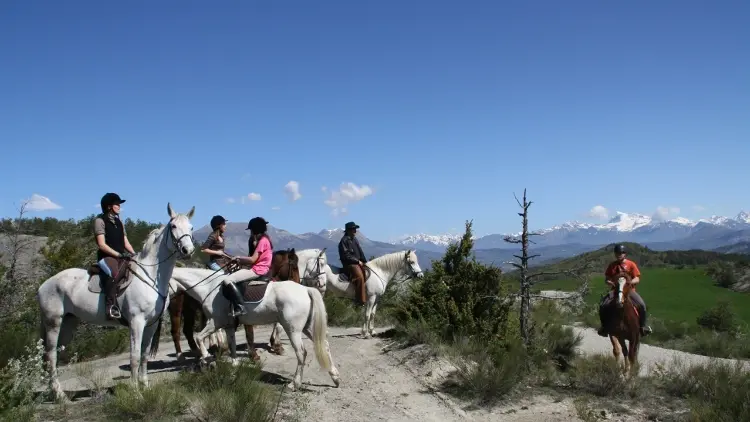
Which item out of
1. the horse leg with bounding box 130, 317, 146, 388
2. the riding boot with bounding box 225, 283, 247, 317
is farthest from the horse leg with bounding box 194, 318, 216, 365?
the horse leg with bounding box 130, 317, 146, 388

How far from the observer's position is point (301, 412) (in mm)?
7129

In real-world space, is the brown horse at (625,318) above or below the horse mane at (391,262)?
below

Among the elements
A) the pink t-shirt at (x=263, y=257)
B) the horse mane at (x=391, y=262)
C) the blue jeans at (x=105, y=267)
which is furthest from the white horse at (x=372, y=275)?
the blue jeans at (x=105, y=267)

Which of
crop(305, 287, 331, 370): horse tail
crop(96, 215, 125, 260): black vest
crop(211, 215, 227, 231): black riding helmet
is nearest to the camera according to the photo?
crop(96, 215, 125, 260): black vest

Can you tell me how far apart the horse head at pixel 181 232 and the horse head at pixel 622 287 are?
25.2 feet

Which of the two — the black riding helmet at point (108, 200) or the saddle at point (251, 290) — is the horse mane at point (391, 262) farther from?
the black riding helmet at point (108, 200)

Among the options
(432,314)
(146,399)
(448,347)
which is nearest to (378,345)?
(432,314)

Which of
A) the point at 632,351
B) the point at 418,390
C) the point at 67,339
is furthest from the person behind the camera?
the point at 632,351

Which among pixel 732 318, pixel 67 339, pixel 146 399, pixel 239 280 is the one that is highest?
pixel 239 280

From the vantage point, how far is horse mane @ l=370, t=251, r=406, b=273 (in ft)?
47.4

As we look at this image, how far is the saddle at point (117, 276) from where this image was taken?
7.09 m

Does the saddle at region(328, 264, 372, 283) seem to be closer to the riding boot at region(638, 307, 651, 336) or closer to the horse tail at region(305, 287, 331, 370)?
the horse tail at region(305, 287, 331, 370)

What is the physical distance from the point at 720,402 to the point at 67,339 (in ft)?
31.5

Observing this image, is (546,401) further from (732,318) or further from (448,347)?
(732,318)
